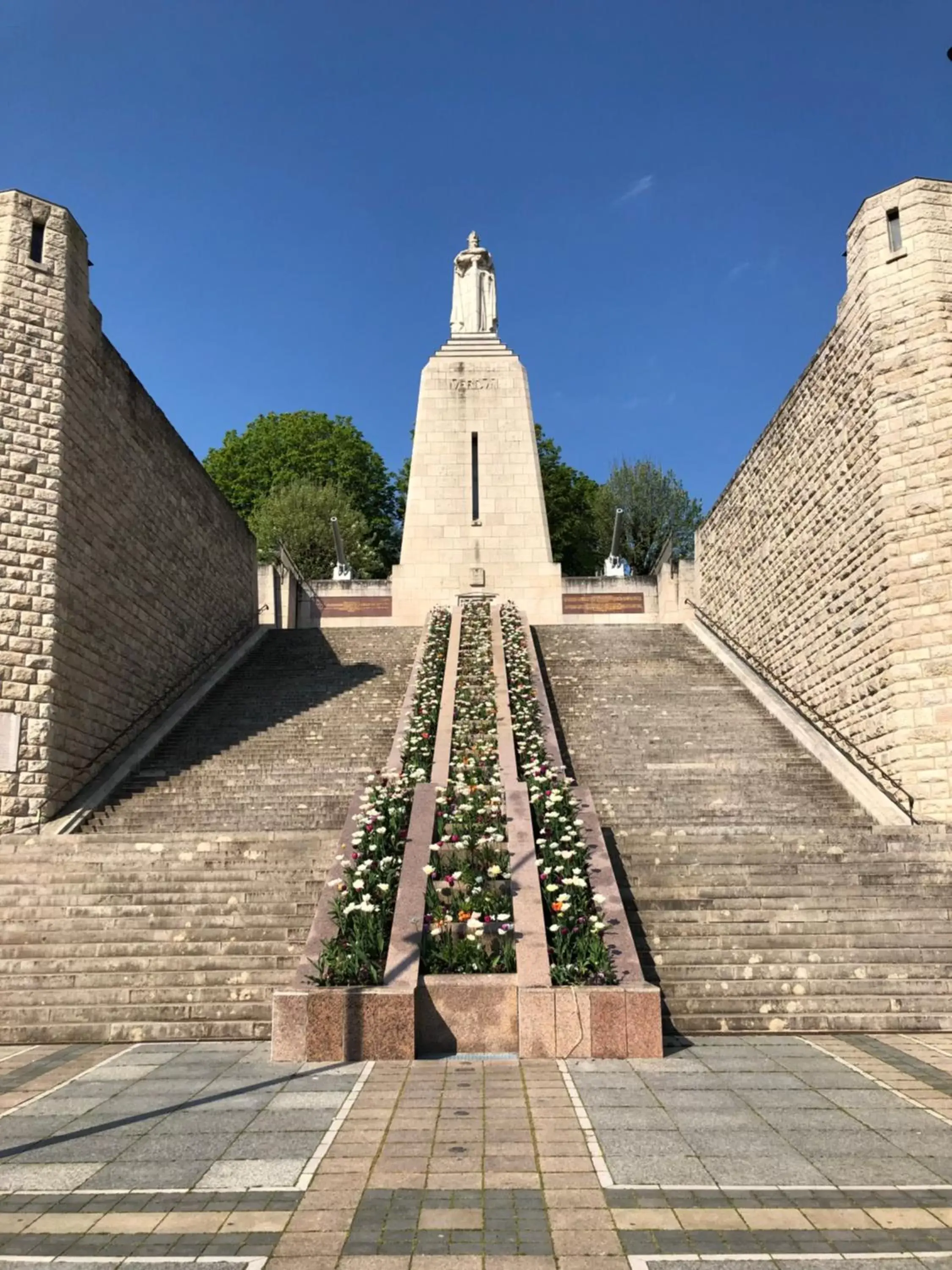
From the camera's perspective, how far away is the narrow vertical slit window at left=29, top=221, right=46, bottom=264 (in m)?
12.0

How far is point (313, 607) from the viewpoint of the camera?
2430 centimetres

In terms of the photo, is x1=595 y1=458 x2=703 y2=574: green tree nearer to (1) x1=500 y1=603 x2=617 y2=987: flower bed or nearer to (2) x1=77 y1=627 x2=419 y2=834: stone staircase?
(2) x1=77 y1=627 x2=419 y2=834: stone staircase

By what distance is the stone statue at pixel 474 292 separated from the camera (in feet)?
88.3

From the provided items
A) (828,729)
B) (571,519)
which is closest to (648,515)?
(571,519)

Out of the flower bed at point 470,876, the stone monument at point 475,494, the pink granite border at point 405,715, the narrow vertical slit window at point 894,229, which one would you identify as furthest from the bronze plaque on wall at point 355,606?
the narrow vertical slit window at point 894,229

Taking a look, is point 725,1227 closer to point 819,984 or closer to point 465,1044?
point 465,1044

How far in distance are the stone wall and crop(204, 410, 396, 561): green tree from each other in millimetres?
25244

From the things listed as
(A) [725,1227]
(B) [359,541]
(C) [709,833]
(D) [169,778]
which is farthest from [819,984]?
(B) [359,541]

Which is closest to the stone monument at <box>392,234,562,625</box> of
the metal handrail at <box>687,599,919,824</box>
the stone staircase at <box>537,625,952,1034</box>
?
the metal handrail at <box>687,599,919,824</box>

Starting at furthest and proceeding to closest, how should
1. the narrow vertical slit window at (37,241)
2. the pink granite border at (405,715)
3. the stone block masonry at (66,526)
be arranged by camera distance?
1. the narrow vertical slit window at (37,241)
2. the pink granite border at (405,715)
3. the stone block masonry at (66,526)

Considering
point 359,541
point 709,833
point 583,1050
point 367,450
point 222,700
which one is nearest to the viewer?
point 583,1050

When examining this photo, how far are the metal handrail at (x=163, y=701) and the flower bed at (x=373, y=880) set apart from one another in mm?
4011

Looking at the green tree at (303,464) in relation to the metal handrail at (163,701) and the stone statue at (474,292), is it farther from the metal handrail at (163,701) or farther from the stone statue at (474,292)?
the metal handrail at (163,701)

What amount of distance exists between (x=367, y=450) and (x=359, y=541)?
884 cm
